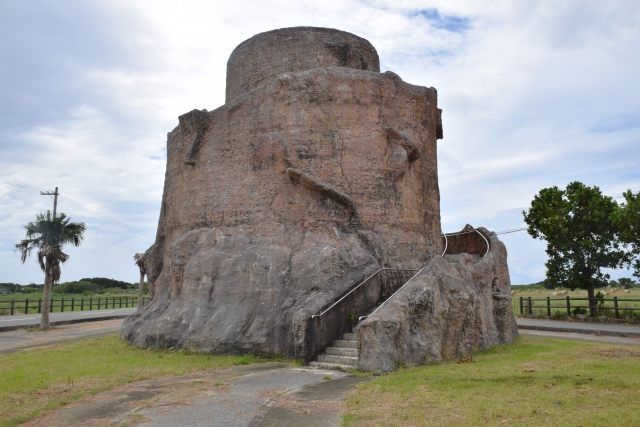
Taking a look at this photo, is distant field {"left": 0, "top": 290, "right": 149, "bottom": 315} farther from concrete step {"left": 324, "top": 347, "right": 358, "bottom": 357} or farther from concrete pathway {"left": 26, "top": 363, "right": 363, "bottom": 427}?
concrete pathway {"left": 26, "top": 363, "right": 363, "bottom": 427}

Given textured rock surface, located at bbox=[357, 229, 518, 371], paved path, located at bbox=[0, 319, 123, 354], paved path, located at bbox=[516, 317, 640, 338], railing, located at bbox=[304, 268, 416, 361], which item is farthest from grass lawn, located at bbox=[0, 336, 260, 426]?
paved path, located at bbox=[516, 317, 640, 338]

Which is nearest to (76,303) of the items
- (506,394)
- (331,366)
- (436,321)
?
(331,366)

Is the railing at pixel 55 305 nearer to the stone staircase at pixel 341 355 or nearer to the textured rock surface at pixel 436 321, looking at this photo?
the stone staircase at pixel 341 355

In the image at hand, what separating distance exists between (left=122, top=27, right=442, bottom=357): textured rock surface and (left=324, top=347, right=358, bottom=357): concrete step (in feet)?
3.87

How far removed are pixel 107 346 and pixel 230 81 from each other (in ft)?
29.6

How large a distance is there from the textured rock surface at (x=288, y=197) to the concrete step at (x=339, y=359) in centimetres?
128

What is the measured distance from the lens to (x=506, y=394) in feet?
25.9

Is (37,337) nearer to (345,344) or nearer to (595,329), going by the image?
(345,344)

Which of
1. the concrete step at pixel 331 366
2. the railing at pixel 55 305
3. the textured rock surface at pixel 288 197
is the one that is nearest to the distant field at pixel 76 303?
the railing at pixel 55 305

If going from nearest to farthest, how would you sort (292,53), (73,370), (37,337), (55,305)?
1. (73,370)
2. (292,53)
3. (37,337)
4. (55,305)

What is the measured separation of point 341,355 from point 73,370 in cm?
561

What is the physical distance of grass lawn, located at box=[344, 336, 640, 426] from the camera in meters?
6.62

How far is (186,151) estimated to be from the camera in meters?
16.6

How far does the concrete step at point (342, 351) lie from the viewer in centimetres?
1124
